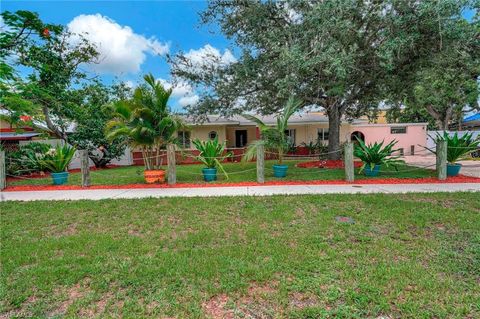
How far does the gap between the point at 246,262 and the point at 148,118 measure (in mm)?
7168

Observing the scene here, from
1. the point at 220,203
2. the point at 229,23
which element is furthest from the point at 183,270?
the point at 229,23

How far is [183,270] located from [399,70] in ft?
36.9

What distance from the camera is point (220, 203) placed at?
21.5 feet

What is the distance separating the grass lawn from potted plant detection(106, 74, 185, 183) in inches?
143

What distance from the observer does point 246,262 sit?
3.62 m

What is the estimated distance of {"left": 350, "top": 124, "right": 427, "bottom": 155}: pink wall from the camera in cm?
2231

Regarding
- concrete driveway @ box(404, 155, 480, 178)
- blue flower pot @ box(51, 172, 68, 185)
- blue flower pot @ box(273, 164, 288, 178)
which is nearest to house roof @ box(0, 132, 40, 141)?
blue flower pot @ box(51, 172, 68, 185)

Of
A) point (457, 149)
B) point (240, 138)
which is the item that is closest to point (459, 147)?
point (457, 149)

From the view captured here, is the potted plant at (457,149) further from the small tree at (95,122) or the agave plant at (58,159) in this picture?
the small tree at (95,122)

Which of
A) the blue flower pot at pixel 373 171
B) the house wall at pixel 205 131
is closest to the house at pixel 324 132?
the house wall at pixel 205 131

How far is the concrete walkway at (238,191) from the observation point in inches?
298

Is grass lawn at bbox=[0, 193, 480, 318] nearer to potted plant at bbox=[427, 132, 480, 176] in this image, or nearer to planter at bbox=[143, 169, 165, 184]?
planter at bbox=[143, 169, 165, 184]

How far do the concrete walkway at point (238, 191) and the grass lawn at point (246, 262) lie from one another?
1450mm

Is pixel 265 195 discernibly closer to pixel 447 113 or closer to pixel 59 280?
pixel 59 280
